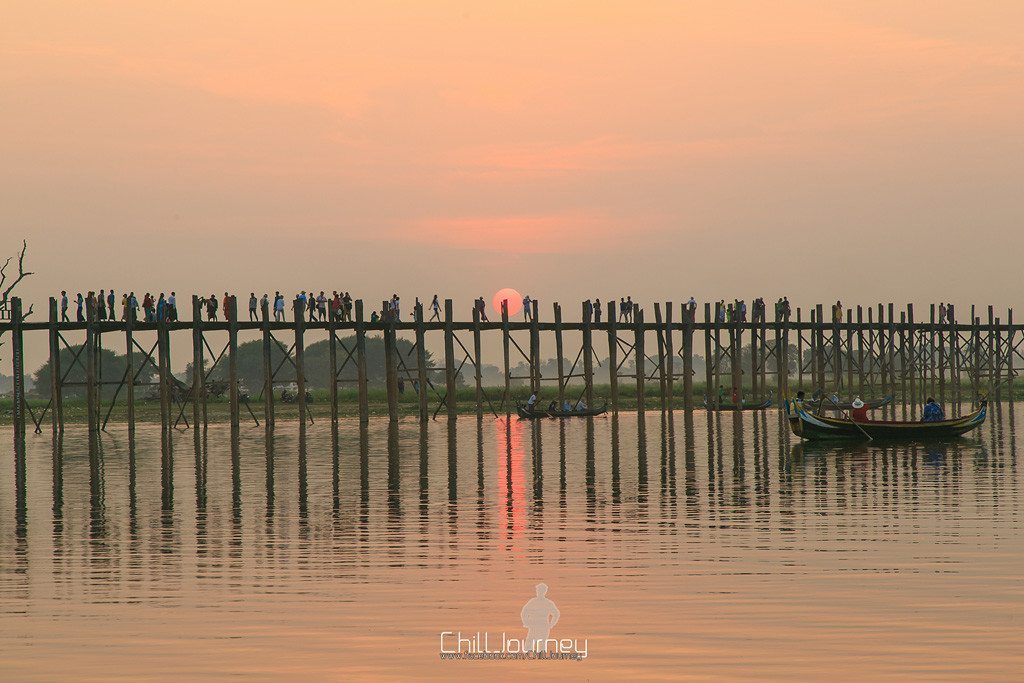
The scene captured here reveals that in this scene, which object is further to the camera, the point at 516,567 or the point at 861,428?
the point at 861,428

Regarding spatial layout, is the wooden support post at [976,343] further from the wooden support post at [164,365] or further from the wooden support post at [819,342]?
the wooden support post at [164,365]

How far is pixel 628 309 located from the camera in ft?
190

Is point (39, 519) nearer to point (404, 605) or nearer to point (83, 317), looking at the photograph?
point (404, 605)

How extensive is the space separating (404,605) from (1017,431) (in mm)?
37175

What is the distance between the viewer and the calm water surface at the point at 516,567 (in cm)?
1305

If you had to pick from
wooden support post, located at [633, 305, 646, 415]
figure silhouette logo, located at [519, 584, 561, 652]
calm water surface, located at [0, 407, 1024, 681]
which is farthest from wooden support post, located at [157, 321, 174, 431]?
figure silhouette logo, located at [519, 584, 561, 652]

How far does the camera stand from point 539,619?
47.5 ft

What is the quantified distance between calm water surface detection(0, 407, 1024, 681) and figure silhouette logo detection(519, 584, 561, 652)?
6.4 inches

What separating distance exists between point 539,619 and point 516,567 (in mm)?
3561
